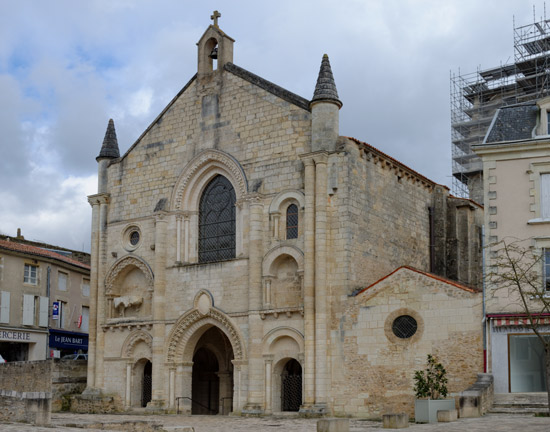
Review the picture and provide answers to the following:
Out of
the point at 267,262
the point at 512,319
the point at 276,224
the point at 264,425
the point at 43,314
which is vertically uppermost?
the point at 276,224

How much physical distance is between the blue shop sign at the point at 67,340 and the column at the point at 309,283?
19000mm

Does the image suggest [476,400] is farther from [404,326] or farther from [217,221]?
[217,221]

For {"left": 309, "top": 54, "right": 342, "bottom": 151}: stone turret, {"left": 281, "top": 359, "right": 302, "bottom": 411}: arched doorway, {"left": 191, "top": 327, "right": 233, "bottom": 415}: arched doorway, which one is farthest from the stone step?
{"left": 191, "top": 327, "right": 233, "bottom": 415}: arched doorway

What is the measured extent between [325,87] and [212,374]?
13.4 metres

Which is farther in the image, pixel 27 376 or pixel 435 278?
pixel 27 376

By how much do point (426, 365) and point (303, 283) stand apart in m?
5.03

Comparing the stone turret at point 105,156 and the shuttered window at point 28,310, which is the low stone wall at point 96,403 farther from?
the shuttered window at point 28,310

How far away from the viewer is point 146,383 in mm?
33062

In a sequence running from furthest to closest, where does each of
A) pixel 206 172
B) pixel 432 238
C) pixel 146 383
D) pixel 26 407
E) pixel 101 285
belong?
1. pixel 101 285
2. pixel 432 238
3. pixel 146 383
4. pixel 206 172
5. pixel 26 407

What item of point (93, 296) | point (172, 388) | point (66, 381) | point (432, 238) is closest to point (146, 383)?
point (172, 388)

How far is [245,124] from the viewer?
3109 centimetres

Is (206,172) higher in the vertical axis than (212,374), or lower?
higher

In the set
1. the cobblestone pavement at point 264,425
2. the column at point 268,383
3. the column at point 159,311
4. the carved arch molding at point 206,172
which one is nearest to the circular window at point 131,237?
Result: the column at point 159,311

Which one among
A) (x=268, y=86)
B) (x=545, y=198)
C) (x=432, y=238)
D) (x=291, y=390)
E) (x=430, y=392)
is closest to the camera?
(x=430, y=392)
